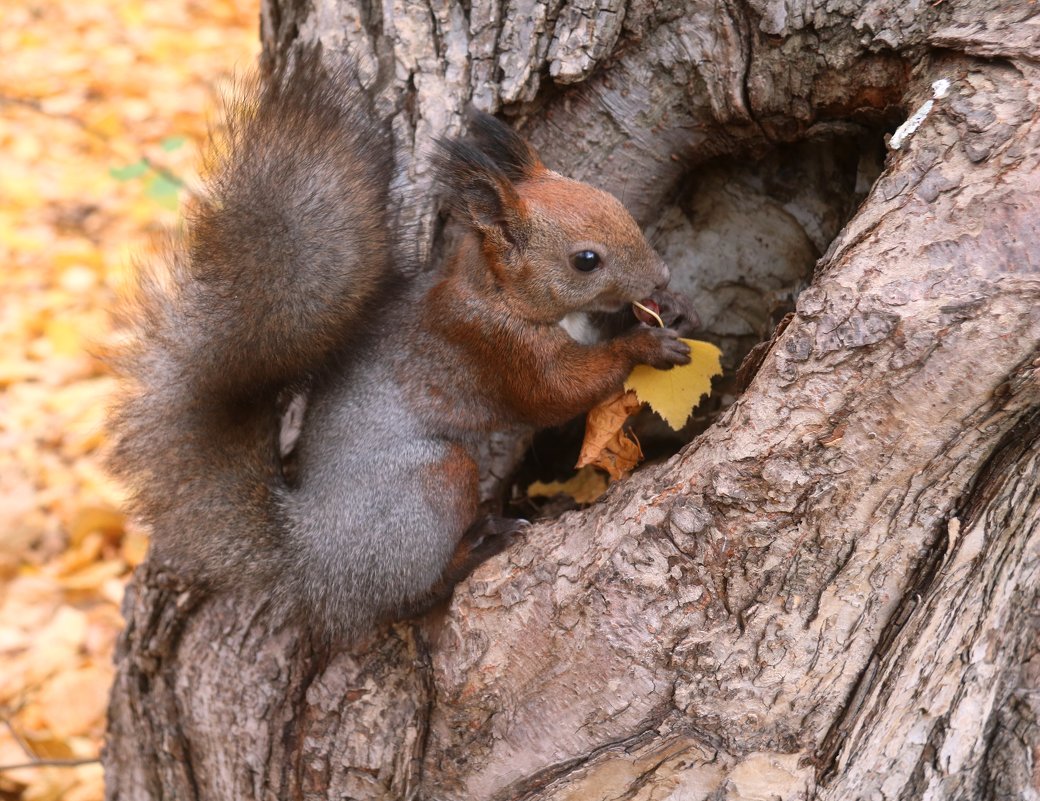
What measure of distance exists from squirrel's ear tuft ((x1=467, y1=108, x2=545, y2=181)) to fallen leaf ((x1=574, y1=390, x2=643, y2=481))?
46 centimetres

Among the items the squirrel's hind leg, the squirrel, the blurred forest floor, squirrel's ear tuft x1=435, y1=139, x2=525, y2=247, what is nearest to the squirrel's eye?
the squirrel

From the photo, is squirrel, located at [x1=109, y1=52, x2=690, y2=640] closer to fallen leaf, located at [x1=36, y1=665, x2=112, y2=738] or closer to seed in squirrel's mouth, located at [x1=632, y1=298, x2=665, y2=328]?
seed in squirrel's mouth, located at [x1=632, y1=298, x2=665, y2=328]

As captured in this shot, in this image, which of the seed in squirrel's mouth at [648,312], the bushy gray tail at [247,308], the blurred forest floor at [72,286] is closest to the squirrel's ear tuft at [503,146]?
the bushy gray tail at [247,308]

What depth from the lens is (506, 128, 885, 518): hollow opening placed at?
1882mm

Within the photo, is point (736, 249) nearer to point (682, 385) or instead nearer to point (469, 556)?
point (682, 385)

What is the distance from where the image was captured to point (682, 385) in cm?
175

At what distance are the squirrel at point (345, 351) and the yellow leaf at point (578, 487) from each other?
17cm

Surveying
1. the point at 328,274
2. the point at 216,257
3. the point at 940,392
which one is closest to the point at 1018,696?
the point at 940,392

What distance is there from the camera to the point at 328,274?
5.58 ft

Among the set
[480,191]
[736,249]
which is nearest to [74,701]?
[480,191]

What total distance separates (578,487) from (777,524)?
2.26ft

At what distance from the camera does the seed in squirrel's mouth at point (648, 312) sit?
1.88 m

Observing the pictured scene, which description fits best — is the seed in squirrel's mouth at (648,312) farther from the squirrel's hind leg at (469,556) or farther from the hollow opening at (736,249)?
the squirrel's hind leg at (469,556)

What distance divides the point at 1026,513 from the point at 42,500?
9.01ft
